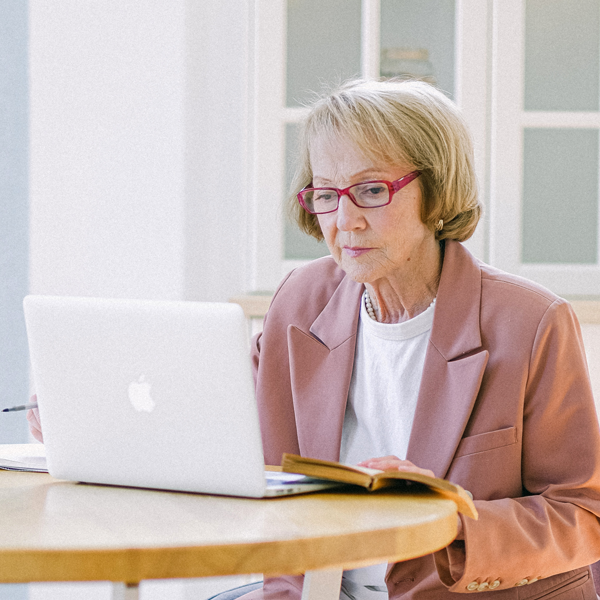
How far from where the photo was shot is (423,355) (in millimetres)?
1472

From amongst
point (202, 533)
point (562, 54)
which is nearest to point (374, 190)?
point (202, 533)

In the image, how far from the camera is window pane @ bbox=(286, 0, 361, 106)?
8.41 ft

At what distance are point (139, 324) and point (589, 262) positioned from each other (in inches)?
74.2

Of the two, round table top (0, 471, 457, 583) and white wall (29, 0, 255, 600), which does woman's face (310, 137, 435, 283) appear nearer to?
round table top (0, 471, 457, 583)

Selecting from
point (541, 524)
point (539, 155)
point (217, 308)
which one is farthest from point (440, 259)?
point (539, 155)

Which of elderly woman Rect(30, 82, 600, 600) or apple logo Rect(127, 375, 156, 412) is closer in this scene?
apple logo Rect(127, 375, 156, 412)

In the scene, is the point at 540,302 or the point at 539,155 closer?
the point at 540,302

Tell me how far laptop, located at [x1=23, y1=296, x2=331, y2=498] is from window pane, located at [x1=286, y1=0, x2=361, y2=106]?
1692 millimetres

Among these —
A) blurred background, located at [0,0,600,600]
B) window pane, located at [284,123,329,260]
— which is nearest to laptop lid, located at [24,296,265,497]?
blurred background, located at [0,0,600,600]

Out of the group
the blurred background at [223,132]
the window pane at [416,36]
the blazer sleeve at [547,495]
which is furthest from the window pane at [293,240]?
the blazer sleeve at [547,495]

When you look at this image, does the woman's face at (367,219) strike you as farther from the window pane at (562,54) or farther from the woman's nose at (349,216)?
the window pane at (562,54)

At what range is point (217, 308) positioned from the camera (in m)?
0.94

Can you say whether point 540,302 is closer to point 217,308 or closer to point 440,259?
point 440,259

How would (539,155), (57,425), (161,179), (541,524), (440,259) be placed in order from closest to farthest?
(57,425) < (541,524) < (440,259) < (161,179) < (539,155)
